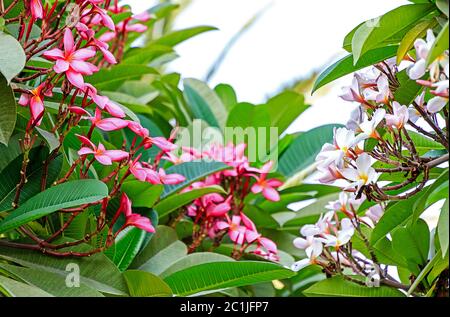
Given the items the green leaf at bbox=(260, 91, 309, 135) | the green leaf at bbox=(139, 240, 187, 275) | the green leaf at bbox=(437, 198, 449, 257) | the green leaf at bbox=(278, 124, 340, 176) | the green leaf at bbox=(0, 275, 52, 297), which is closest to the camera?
the green leaf at bbox=(437, 198, 449, 257)

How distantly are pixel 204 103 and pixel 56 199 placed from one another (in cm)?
78

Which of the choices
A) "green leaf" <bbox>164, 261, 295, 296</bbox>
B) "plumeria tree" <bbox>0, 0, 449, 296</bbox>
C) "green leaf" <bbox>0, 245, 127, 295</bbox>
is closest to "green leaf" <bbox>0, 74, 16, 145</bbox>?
"plumeria tree" <bbox>0, 0, 449, 296</bbox>

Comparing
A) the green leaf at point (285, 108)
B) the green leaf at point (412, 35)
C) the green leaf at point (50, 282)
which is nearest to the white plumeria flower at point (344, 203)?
the green leaf at point (412, 35)

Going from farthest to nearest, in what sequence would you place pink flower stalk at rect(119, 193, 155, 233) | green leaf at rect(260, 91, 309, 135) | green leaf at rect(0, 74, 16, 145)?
green leaf at rect(260, 91, 309, 135) → pink flower stalk at rect(119, 193, 155, 233) → green leaf at rect(0, 74, 16, 145)

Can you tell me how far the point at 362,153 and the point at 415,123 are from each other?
0.11 meters

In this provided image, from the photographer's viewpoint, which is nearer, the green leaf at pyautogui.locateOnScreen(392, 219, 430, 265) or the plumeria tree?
the plumeria tree

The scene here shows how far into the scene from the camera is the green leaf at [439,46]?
0.64 m

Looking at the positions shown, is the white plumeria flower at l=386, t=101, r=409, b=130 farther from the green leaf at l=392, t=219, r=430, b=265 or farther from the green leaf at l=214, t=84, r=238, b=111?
the green leaf at l=214, t=84, r=238, b=111

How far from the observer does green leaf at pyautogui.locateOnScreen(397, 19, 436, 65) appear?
2.56 ft

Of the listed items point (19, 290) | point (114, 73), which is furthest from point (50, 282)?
point (114, 73)

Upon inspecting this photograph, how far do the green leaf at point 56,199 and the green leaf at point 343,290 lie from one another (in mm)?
301

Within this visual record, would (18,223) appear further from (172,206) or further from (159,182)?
(172,206)

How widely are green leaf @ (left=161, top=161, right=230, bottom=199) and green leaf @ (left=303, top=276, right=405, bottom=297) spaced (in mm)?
313
